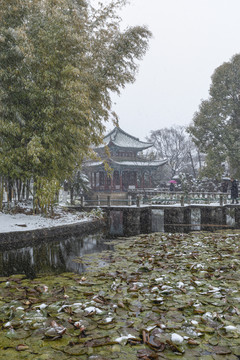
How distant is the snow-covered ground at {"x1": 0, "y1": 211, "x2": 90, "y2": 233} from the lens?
825 cm

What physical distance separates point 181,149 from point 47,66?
3184 centimetres

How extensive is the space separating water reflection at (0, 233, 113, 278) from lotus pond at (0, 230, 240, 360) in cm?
55

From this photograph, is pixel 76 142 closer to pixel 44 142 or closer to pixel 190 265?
pixel 44 142

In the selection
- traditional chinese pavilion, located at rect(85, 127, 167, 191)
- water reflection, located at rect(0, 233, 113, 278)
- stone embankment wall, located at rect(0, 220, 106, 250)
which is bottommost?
water reflection, located at rect(0, 233, 113, 278)

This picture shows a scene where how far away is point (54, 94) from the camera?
8.84m

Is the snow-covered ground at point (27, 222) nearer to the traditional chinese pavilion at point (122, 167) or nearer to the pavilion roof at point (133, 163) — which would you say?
the traditional chinese pavilion at point (122, 167)

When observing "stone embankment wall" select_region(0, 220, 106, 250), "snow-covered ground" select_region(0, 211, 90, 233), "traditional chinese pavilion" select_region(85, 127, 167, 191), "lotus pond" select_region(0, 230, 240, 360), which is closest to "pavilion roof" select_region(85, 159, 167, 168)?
"traditional chinese pavilion" select_region(85, 127, 167, 191)

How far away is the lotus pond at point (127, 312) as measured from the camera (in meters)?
2.50

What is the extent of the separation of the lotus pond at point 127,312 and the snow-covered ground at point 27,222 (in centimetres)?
355

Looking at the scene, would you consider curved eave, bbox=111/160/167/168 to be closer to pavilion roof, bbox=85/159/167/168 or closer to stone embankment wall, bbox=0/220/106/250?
pavilion roof, bbox=85/159/167/168

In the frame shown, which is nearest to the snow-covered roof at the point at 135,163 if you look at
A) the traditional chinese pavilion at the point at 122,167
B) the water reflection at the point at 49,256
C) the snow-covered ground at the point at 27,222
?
the traditional chinese pavilion at the point at 122,167

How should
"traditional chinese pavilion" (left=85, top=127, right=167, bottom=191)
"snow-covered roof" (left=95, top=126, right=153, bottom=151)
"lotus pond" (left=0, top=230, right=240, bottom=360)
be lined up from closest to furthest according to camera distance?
"lotus pond" (left=0, top=230, right=240, bottom=360)
"traditional chinese pavilion" (left=85, top=127, right=167, bottom=191)
"snow-covered roof" (left=95, top=126, right=153, bottom=151)

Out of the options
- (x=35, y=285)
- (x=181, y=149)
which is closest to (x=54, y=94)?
(x=35, y=285)

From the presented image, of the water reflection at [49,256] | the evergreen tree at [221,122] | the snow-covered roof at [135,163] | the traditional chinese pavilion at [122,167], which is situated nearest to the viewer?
the water reflection at [49,256]
